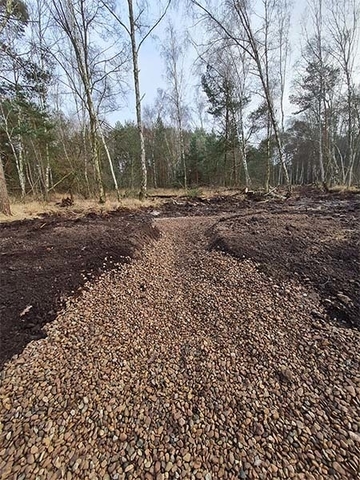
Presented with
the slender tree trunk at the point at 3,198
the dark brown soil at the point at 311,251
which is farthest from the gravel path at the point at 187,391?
the slender tree trunk at the point at 3,198

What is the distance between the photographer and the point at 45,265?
9.75 ft

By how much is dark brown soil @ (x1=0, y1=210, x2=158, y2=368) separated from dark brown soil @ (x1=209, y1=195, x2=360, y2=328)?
159cm

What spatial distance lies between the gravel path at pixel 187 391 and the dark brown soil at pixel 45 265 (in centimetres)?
21

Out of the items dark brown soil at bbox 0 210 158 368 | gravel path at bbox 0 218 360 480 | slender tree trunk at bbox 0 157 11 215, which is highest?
slender tree trunk at bbox 0 157 11 215

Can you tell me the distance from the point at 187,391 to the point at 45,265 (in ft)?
7.75

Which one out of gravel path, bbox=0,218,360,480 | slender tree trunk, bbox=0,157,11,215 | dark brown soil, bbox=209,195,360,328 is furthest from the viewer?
slender tree trunk, bbox=0,157,11,215

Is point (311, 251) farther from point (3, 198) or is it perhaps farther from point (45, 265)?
point (3, 198)

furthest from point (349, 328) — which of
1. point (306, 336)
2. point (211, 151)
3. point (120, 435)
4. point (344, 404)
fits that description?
point (211, 151)

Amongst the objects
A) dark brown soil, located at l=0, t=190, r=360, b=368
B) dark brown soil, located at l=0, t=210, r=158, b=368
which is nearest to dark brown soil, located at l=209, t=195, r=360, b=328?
dark brown soil, located at l=0, t=190, r=360, b=368

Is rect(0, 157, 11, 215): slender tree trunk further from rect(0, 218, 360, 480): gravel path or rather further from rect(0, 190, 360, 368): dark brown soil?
rect(0, 218, 360, 480): gravel path

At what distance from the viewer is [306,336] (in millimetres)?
1994

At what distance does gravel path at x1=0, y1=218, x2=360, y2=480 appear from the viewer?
4.09 ft

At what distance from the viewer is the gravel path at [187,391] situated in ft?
4.09

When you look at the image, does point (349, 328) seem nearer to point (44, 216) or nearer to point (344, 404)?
point (344, 404)
